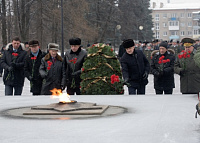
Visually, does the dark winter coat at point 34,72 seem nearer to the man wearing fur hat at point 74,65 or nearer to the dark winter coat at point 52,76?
the dark winter coat at point 52,76

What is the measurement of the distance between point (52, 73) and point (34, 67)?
1.84 ft

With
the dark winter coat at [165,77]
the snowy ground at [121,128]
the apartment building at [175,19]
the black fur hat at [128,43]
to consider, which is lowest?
the snowy ground at [121,128]

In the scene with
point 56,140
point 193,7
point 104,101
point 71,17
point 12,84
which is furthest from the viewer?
point 193,7

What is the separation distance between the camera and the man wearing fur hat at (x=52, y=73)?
9406 mm

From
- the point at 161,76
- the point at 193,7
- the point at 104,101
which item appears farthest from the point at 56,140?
the point at 193,7

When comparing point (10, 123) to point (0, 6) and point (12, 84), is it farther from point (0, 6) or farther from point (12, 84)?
point (0, 6)

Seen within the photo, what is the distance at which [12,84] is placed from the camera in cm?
1028

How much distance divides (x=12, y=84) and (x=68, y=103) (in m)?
4.72

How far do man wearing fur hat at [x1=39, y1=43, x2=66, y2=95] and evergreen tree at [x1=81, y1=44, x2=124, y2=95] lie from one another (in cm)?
60

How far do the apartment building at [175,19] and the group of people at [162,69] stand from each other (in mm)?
130204

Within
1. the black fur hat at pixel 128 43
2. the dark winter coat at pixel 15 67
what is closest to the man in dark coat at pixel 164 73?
the black fur hat at pixel 128 43

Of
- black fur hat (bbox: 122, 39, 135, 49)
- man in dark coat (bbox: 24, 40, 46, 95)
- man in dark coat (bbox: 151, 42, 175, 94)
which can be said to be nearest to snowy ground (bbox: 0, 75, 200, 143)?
black fur hat (bbox: 122, 39, 135, 49)

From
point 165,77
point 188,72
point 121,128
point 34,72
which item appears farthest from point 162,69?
point 121,128

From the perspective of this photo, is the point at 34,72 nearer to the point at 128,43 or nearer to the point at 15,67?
the point at 15,67
